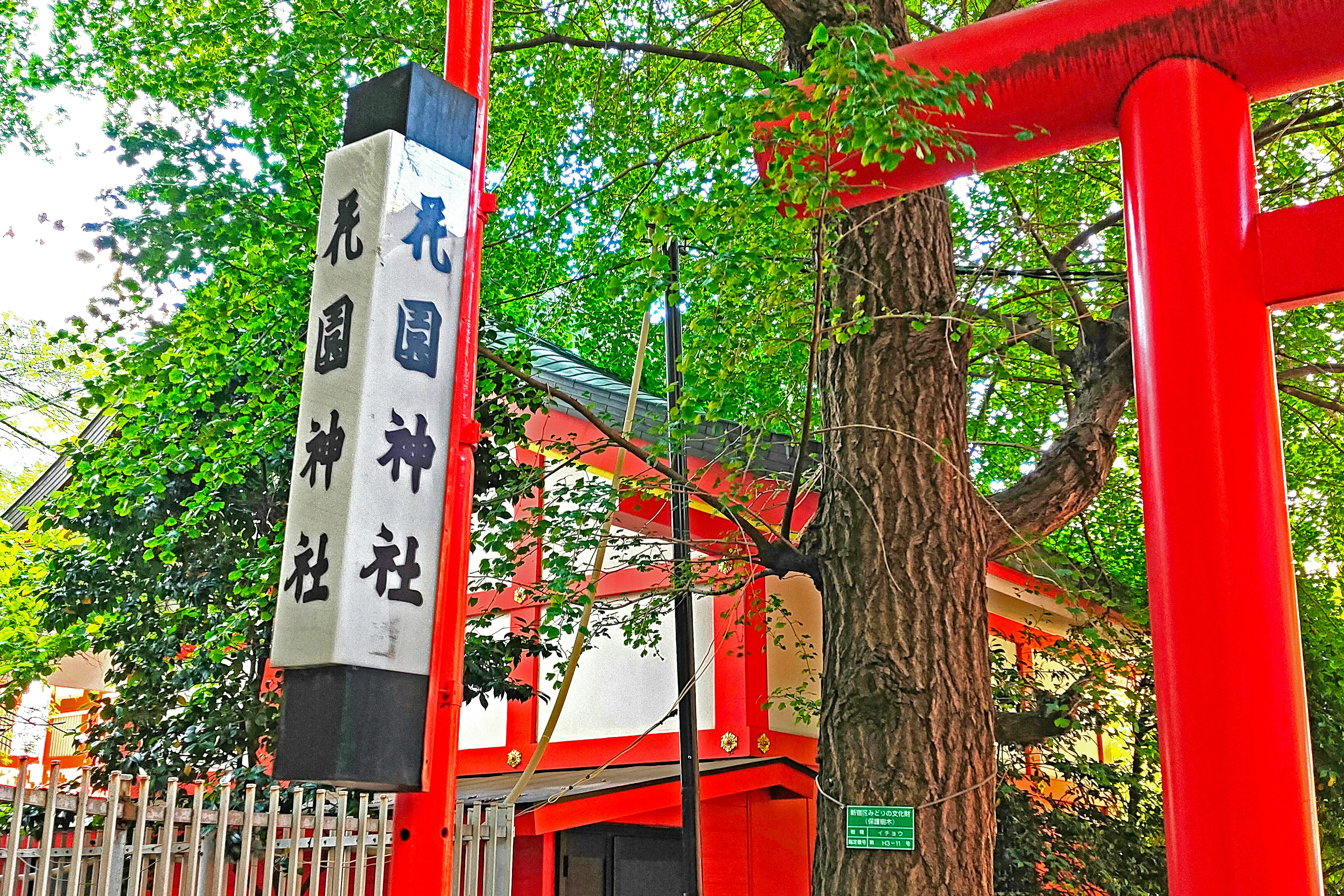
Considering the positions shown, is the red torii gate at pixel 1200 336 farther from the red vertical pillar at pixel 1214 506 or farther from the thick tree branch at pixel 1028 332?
the thick tree branch at pixel 1028 332

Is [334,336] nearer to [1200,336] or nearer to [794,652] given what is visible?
[1200,336]

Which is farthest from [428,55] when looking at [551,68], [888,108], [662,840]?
[662,840]

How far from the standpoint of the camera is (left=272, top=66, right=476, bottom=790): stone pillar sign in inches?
85.1

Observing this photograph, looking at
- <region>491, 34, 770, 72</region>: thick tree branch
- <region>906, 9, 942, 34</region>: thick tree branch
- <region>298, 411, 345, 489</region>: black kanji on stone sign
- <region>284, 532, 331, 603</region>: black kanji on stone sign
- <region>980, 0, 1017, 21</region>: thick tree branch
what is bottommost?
<region>284, 532, 331, 603</region>: black kanji on stone sign

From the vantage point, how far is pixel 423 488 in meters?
2.36

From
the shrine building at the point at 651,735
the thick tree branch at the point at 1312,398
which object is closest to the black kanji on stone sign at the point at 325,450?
the shrine building at the point at 651,735

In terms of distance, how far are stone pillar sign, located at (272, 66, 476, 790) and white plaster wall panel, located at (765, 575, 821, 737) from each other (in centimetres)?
614

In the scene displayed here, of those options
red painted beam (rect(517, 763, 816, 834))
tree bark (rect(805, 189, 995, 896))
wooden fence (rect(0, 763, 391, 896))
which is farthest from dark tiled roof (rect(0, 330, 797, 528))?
wooden fence (rect(0, 763, 391, 896))

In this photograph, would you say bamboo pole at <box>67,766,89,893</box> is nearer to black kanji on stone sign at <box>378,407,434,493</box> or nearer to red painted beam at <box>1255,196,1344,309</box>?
black kanji on stone sign at <box>378,407,434,493</box>

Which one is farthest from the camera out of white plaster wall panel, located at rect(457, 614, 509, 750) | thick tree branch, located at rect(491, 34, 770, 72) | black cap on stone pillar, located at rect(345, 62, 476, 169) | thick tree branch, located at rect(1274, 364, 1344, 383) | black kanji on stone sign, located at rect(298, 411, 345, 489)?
white plaster wall panel, located at rect(457, 614, 509, 750)

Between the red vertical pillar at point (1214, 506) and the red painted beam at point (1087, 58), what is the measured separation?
9 cm

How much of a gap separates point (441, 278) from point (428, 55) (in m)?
3.86

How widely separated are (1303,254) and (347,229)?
273 centimetres

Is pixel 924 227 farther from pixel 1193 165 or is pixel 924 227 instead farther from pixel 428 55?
pixel 428 55
